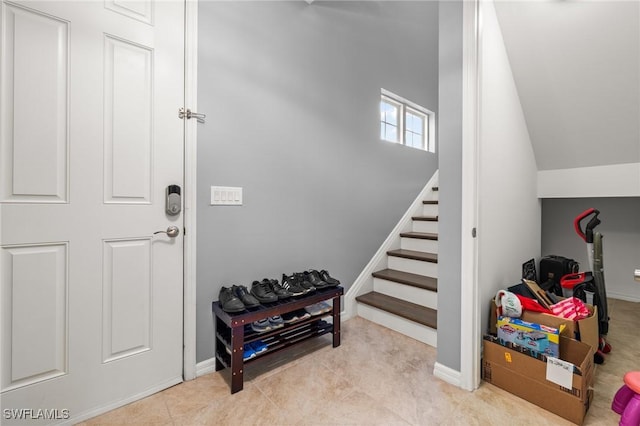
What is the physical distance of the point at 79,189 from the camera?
131 centimetres

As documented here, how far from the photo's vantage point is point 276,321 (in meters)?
1.77

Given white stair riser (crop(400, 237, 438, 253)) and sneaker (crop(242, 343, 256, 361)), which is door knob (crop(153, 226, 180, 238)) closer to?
sneaker (crop(242, 343, 256, 361))

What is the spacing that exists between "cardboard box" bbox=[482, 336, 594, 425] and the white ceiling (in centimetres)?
155

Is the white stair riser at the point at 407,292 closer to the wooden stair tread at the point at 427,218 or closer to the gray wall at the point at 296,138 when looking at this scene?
the gray wall at the point at 296,138

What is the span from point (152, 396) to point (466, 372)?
1732mm

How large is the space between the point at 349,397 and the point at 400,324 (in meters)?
0.91

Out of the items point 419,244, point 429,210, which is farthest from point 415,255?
point 429,210

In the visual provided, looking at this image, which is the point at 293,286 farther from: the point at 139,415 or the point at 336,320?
the point at 139,415

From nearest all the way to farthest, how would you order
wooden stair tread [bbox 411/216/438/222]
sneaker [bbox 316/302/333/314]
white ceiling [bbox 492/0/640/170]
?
1. white ceiling [bbox 492/0/640/170]
2. sneaker [bbox 316/302/333/314]
3. wooden stair tread [bbox 411/216/438/222]

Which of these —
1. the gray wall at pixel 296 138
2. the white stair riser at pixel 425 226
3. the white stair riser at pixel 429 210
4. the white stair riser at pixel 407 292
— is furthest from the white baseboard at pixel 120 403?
the white stair riser at pixel 429 210

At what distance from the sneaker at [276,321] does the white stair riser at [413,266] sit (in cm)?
148

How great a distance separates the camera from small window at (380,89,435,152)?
3.24 m

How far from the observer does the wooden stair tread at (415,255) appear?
101 inches

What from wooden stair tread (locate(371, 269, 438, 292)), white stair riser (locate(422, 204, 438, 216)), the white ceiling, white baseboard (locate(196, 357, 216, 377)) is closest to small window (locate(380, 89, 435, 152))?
white stair riser (locate(422, 204, 438, 216))
